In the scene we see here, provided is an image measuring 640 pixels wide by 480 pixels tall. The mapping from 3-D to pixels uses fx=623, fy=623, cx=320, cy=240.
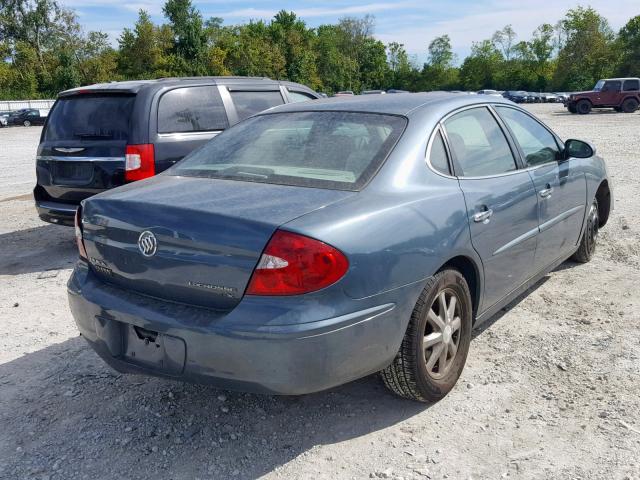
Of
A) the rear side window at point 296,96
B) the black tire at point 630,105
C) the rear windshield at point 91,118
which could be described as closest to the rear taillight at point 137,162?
the rear windshield at point 91,118

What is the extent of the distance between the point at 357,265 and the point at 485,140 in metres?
1.72

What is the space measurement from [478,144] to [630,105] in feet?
113

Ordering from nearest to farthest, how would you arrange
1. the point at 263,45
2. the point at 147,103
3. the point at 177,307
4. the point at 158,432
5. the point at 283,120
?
the point at 177,307, the point at 158,432, the point at 283,120, the point at 147,103, the point at 263,45

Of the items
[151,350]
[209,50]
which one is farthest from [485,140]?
[209,50]

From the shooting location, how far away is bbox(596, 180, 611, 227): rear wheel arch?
5.67 metres

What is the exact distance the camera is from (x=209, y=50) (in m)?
61.5

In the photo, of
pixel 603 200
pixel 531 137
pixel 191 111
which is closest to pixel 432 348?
pixel 531 137

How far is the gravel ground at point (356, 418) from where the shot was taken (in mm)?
2781

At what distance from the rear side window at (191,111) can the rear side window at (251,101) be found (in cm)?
25

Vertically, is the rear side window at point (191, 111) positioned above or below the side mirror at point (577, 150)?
above

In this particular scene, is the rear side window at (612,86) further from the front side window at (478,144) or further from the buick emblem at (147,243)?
the buick emblem at (147,243)

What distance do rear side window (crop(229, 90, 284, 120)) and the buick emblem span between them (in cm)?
436

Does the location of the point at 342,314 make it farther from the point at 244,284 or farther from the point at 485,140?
the point at 485,140

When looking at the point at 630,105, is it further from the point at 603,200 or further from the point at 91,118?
the point at 91,118
